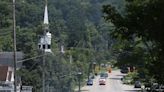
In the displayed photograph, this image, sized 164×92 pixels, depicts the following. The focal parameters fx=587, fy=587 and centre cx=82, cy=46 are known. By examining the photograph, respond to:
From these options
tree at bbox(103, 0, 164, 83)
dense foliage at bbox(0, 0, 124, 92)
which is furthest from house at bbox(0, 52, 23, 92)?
tree at bbox(103, 0, 164, 83)

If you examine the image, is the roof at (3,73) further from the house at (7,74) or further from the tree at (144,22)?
the tree at (144,22)

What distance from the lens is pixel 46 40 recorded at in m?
67.9

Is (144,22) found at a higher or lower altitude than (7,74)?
higher

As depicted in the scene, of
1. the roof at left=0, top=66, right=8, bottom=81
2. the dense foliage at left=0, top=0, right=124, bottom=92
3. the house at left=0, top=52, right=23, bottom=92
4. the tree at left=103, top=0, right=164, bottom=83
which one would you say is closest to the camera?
the tree at left=103, top=0, right=164, bottom=83

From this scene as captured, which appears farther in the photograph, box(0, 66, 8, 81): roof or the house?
box(0, 66, 8, 81): roof

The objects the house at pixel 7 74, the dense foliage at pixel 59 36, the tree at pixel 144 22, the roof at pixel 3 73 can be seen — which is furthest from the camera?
the roof at pixel 3 73

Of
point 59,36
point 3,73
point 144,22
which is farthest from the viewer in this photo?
point 59,36

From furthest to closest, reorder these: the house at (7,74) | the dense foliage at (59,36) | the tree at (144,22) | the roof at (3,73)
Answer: the roof at (3,73) < the dense foliage at (59,36) < the house at (7,74) < the tree at (144,22)

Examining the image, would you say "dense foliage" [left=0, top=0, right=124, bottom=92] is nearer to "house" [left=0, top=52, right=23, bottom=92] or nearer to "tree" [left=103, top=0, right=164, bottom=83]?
"house" [left=0, top=52, right=23, bottom=92]

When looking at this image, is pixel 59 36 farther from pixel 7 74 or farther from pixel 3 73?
pixel 7 74

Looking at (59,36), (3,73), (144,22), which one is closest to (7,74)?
(3,73)

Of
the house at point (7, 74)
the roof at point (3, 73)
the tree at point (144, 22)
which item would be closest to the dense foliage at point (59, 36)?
the house at point (7, 74)

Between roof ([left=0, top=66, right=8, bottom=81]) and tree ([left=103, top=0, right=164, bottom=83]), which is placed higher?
tree ([left=103, top=0, right=164, bottom=83])

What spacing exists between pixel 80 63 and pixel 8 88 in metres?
46.7
